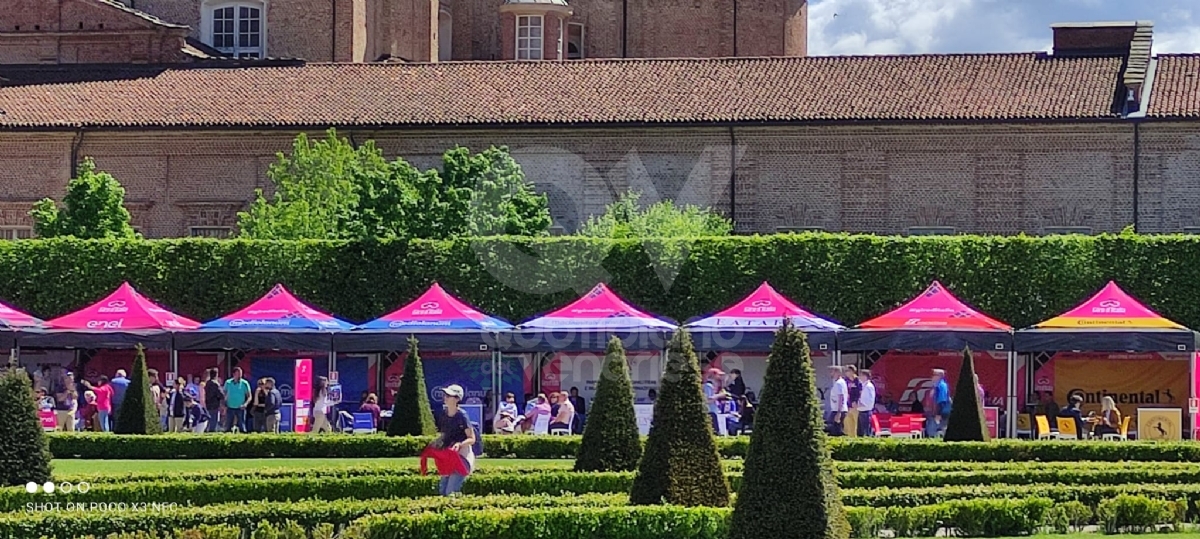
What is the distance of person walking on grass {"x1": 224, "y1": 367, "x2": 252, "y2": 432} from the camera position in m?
32.8

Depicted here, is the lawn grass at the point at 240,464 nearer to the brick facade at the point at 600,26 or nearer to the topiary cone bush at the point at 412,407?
the topiary cone bush at the point at 412,407

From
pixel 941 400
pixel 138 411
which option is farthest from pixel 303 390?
pixel 941 400

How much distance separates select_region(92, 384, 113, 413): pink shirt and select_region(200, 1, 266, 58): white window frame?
75.8 ft

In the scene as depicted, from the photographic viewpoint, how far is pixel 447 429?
18.5 metres

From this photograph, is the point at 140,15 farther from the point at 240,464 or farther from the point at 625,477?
the point at 625,477

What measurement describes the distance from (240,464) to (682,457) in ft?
30.5

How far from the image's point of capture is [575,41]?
59406mm

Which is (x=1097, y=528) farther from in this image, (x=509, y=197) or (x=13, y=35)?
(x=13, y=35)

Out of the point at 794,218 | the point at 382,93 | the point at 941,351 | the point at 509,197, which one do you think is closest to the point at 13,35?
the point at 382,93

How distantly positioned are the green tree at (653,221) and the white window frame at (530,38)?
1187cm

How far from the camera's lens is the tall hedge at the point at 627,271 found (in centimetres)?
3747

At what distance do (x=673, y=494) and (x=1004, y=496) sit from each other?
3.36 meters

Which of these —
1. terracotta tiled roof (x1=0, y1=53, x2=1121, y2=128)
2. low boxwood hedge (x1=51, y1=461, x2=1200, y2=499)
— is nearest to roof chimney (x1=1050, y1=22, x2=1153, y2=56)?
terracotta tiled roof (x1=0, y1=53, x2=1121, y2=128)

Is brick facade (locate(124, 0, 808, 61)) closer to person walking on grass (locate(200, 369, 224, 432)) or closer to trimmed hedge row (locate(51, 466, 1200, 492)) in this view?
person walking on grass (locate(200, 369, 224, 432))
